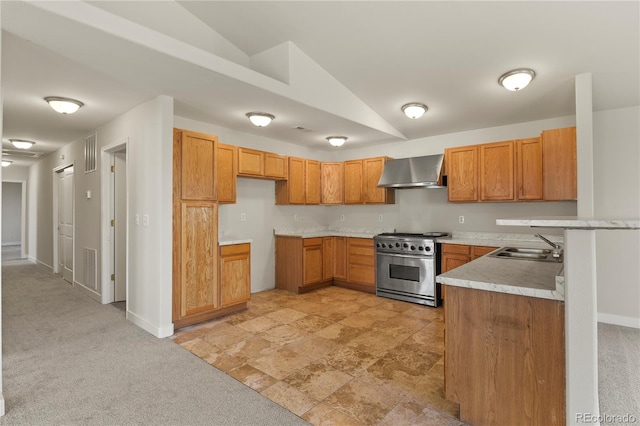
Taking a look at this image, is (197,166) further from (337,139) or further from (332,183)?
(332,183)

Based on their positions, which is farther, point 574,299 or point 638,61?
point 638,61

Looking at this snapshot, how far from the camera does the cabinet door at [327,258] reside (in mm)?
5445

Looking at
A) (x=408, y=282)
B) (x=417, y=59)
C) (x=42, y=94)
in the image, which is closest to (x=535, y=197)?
(x=408, y=282)

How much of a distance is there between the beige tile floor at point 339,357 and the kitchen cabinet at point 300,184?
1.72 meters

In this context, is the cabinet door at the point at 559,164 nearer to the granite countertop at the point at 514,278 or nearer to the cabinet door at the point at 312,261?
→ the granite countertop at the point at 514,278

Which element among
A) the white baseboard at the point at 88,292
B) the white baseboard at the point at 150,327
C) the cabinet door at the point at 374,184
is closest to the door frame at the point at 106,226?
the white baseboard at the point at 88,292

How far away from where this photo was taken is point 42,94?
3.38 m

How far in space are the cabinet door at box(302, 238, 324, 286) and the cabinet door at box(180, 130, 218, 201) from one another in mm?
1826

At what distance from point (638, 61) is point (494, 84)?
3.63ft

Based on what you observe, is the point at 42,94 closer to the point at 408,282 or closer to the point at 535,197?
the point at 408,282

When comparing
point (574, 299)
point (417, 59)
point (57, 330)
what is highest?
point (417, 59)

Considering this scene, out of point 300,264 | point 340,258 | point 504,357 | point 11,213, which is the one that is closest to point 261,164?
point 300,264

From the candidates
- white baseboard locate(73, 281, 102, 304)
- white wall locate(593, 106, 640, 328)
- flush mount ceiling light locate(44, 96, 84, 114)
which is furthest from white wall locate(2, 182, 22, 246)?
white wall locate(593, 106, 640, 328)

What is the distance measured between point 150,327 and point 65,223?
3.92 meters
